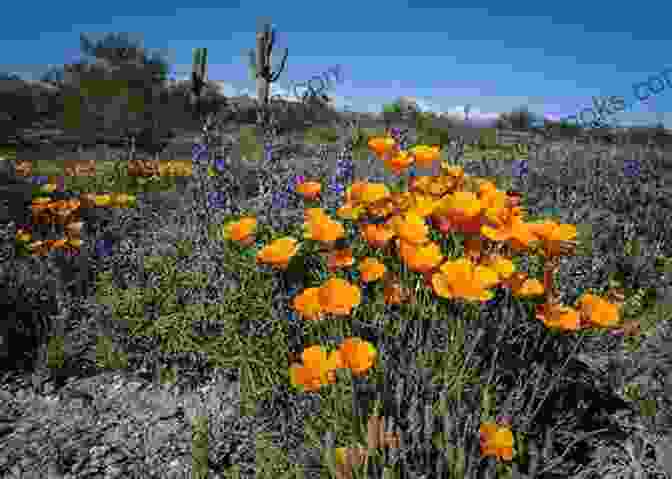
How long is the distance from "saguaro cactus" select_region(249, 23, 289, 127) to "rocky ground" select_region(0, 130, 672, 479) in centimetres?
982

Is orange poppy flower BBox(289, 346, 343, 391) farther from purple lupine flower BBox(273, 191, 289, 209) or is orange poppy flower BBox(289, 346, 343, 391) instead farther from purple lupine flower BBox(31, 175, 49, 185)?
purple lupine flower BBox(31, 175, 49, 185)

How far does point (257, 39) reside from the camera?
465 inches

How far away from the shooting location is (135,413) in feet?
6.72

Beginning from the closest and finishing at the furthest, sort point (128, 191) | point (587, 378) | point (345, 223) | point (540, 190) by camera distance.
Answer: point (587, 378), point (345, 223), point (540, 190), point (128, 191)

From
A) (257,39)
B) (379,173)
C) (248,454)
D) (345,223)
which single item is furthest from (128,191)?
(257,39)

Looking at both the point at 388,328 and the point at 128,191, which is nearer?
the point at 388,328

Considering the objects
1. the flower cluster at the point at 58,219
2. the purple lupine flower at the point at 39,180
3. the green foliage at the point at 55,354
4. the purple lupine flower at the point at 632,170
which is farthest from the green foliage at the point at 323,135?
the green foliage at the point at 55,354

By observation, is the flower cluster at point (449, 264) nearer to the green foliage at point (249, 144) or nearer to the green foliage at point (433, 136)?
the green foliage at point (249, 144)

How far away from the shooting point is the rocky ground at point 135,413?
1.71 metres

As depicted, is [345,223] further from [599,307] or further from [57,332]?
[57,332]

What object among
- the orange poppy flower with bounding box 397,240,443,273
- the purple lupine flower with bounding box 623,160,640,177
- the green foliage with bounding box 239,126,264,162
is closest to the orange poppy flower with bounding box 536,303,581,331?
the orange poppy flower with bounding box 397,240,443,273

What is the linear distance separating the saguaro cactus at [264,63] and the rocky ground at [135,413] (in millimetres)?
9825

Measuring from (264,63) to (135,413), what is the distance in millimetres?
11992

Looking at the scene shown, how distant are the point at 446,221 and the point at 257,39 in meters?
11.9
